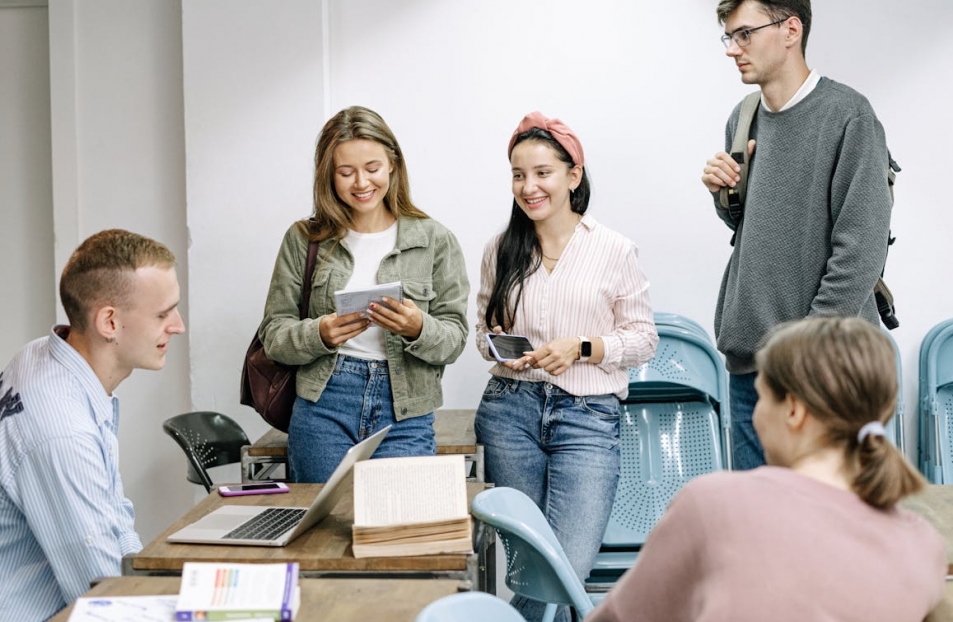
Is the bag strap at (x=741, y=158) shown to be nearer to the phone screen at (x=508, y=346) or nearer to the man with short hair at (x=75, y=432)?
the phone screen at (x=508, y=346)

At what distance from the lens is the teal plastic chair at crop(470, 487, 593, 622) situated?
2.32 metres

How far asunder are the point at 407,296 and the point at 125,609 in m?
1.66

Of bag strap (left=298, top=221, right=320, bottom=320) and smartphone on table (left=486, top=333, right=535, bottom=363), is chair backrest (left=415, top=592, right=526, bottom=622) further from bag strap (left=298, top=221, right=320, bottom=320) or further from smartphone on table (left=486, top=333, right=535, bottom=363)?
bag strap (left=298, top=221, right=320, bottom=320)

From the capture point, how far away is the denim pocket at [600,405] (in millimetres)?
3355

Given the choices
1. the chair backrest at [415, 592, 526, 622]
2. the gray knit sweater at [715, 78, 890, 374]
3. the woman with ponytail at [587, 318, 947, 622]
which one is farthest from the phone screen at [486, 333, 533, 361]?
the woman with ponytail at [587, 318, 947, 622]

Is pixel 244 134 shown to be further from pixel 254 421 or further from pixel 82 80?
pixel 254 421

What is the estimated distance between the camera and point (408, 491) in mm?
2324

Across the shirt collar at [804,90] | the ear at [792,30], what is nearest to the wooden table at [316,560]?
the shirt collar at [804,90]

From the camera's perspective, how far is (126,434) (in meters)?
4.70

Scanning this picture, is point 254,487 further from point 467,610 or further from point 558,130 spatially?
point 558,130

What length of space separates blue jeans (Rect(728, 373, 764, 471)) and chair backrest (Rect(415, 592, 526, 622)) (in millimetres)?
1519

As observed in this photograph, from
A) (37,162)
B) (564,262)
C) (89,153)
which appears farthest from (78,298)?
(37,162)

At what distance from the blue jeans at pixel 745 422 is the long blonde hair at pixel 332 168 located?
121 centimetres

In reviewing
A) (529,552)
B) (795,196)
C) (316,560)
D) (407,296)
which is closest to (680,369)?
(795,196)
